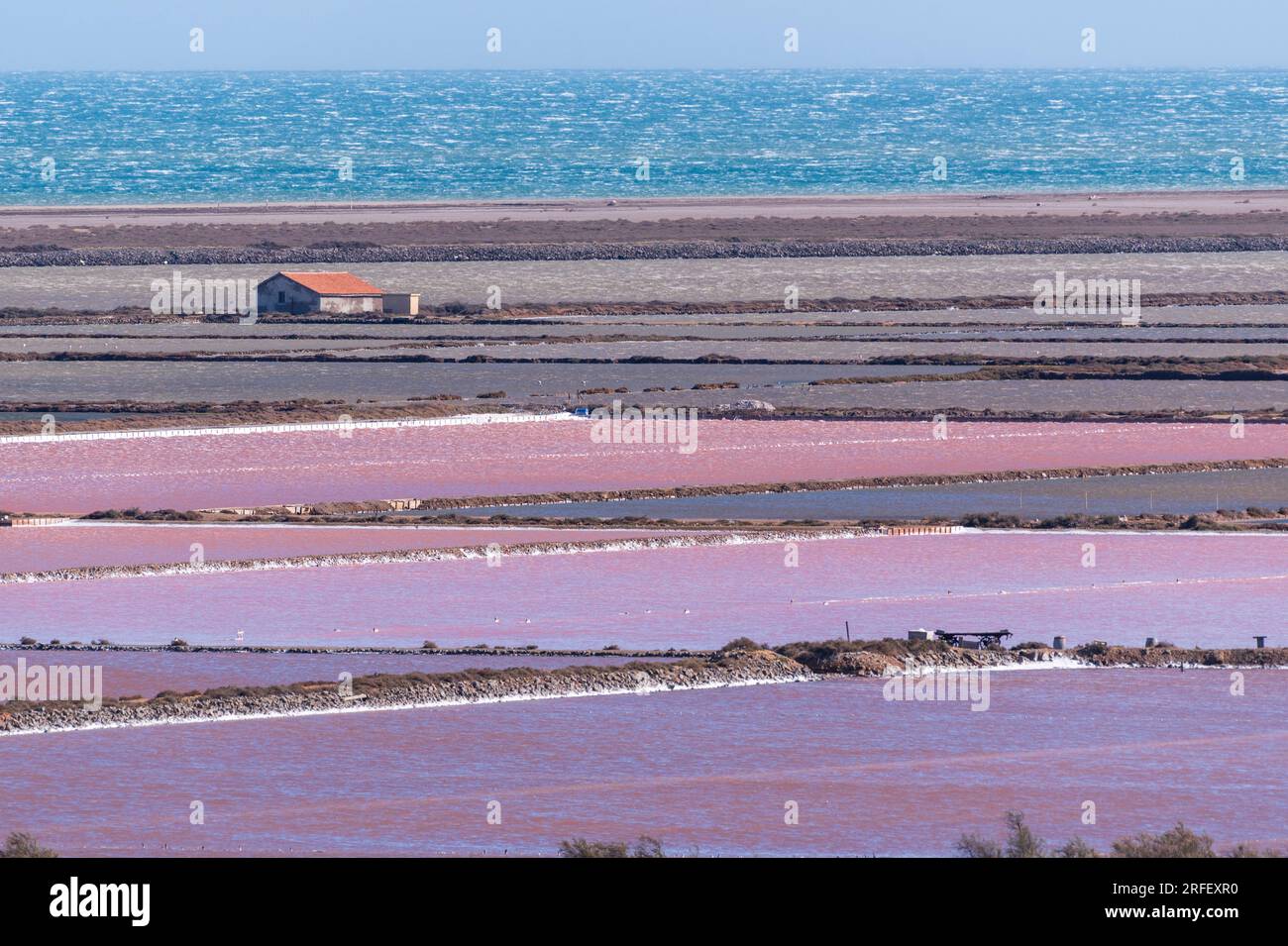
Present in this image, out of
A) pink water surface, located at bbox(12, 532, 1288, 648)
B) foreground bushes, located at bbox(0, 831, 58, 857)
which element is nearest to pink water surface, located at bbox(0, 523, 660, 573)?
pink water surface, located at bbox(12, 532, 1288, 648)

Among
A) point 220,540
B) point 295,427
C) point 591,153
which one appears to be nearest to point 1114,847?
point 220,540

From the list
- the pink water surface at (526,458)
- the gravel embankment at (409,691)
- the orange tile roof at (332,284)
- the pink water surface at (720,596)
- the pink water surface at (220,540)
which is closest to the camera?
the gravel embankment at (409,691)

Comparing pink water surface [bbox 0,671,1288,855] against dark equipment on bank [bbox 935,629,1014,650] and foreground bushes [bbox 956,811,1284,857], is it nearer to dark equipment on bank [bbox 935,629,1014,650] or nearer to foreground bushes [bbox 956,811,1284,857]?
foreground bushes [bbox 956,811,1284,857]

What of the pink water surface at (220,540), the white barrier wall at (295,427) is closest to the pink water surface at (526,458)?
the white barrier wall at (295,427)

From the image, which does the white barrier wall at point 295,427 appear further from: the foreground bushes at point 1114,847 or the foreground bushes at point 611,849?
the foreground bushes at point 1114,847

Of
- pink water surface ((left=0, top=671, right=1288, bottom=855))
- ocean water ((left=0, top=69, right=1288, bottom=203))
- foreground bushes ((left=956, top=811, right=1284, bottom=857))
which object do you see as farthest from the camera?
ocean water ((left=0, top=69, right=1288, bottom=203))

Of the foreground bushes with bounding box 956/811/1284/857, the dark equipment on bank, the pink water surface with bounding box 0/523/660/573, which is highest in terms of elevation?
the foreground bushes with bounding box 956/811/1284/857
